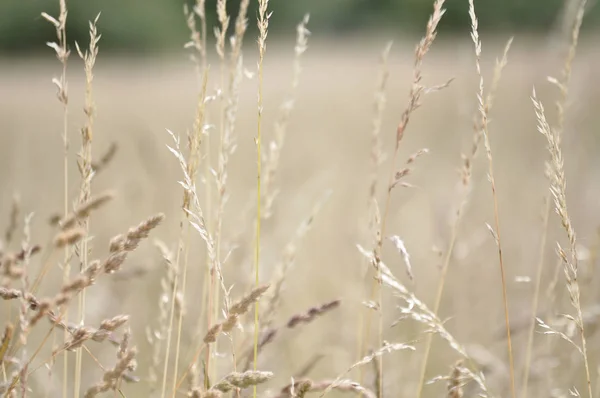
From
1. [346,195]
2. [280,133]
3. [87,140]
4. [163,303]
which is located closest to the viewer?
[87,140]

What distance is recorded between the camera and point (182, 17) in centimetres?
3228

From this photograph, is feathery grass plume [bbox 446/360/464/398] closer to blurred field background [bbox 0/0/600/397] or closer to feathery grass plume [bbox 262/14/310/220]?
blurred field background [bbox 0/0/600/397]

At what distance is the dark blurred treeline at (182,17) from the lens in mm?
28875

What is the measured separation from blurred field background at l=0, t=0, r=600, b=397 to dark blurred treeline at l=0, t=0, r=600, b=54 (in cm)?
1427

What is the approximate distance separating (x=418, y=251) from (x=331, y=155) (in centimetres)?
322

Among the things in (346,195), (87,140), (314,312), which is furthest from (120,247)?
(346,195)

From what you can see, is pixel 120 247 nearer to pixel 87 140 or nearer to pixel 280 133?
pixel 87 140

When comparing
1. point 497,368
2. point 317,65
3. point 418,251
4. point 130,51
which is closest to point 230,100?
point 497,368

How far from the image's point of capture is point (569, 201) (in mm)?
2865

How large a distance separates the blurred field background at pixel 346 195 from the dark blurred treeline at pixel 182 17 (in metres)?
14.3

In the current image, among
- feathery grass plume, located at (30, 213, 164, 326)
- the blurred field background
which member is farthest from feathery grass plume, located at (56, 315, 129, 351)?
the blurred field background

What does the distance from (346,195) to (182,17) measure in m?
29.6

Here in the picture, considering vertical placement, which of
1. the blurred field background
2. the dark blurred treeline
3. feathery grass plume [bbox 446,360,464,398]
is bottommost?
the blurred field background

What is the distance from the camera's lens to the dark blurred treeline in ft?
94.7
